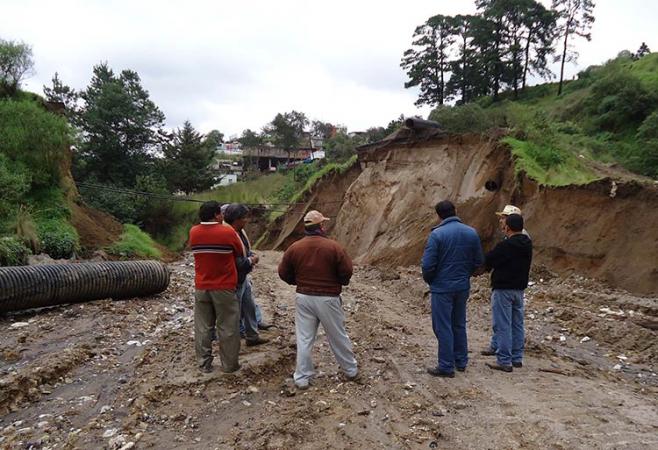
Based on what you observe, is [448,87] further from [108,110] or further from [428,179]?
[428,179]

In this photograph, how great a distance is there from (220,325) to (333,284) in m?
1.30

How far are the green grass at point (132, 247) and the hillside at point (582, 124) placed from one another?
10.4 metres

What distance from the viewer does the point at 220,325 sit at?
5.09 meters

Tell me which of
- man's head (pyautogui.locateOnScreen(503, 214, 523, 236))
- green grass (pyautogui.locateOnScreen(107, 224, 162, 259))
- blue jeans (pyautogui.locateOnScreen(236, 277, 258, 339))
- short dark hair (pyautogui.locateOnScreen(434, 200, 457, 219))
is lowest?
green grass (pyautogui.locateOnScreen(107, 224, 162, 259))

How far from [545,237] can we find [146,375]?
8475 mm

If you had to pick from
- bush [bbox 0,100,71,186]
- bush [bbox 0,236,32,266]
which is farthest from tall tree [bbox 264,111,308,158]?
bush [bbox 0,236,32,266]

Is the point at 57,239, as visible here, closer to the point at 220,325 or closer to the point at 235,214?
the point at 235,214

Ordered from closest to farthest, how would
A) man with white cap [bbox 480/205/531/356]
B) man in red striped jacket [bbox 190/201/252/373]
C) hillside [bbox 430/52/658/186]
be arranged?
1. man in red striped jacket [bbox 190/201/252/373]
2. man with white cap [bbox 480/205/531/356]
3. hillside [bbox 430/52/658/186]

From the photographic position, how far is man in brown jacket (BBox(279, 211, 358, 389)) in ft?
15.8

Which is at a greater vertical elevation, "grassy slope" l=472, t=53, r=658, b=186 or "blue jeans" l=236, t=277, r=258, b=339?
"grassy slope" l=472, t=53, r=658, b=186

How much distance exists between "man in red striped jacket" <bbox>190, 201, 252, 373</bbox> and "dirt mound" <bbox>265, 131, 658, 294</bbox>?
24.3ft

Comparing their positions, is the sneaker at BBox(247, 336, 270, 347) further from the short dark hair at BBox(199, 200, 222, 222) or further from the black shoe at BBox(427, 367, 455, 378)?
the black shoe at BBox(427, 367, 455, 378)

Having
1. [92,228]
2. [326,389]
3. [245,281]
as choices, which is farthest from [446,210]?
[92,228]

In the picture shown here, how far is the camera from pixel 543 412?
4.26 m
